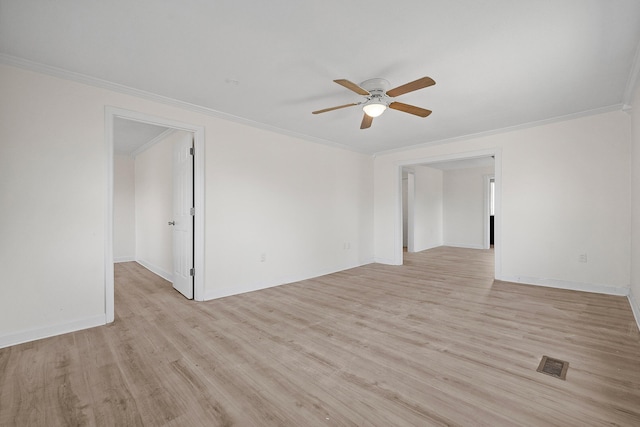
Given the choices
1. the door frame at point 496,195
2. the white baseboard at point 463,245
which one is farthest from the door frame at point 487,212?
the door frame at point 496,195

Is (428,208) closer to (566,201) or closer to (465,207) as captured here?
(465,207)

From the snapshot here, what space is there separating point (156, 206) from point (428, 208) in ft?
22.8

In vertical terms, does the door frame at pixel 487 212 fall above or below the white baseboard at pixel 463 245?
above

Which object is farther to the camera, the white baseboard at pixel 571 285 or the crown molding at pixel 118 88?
the white baseboard at pixel 571 285

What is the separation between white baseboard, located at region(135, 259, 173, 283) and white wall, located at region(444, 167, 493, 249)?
7.78m

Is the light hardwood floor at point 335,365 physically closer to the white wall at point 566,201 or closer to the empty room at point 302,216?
the empty room at point 302,216

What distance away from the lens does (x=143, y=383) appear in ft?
5.99

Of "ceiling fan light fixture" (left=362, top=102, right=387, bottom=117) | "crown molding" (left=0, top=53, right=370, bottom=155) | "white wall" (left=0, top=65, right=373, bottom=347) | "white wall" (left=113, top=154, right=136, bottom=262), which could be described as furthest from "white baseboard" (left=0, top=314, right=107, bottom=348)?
"white wall" (left=113, top=154, right=136, bottom=262)

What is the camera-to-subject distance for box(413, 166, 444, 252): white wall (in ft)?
25.4

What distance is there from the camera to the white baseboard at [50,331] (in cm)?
232

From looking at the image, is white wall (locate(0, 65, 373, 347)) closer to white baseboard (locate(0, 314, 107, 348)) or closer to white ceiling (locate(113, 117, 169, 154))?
white baseboard (locate(0, 314, 107, 348))

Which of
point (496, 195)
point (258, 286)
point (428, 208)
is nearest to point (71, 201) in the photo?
point (258, 286)

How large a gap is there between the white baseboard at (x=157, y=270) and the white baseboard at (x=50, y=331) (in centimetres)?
172

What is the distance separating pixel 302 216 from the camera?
4730mm
